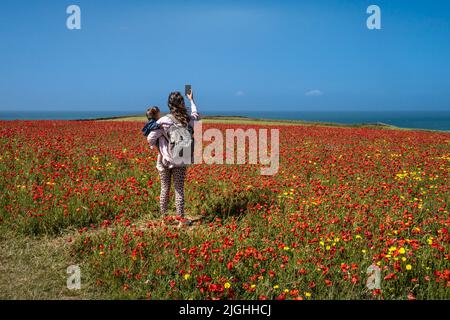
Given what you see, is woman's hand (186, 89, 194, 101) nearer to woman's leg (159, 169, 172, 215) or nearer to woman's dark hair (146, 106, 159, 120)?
woman's dark hair (146, 106, 159, 120)

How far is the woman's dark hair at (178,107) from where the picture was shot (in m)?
6.47

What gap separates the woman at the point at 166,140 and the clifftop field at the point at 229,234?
51 centimetres

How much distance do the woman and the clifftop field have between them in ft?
1.68

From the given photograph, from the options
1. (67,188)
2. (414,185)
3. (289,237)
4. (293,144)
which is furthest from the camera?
(293,144)

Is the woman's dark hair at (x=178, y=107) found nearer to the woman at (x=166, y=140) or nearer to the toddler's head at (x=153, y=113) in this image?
the woman at (x=166, y=140)

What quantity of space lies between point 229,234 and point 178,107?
2.23 metres

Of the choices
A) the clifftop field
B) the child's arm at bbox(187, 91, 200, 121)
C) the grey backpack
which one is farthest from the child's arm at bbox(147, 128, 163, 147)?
the clifftop field

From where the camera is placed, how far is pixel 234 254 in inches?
214

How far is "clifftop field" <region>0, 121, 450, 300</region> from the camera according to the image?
15.5ft

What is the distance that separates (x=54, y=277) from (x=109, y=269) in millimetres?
748
